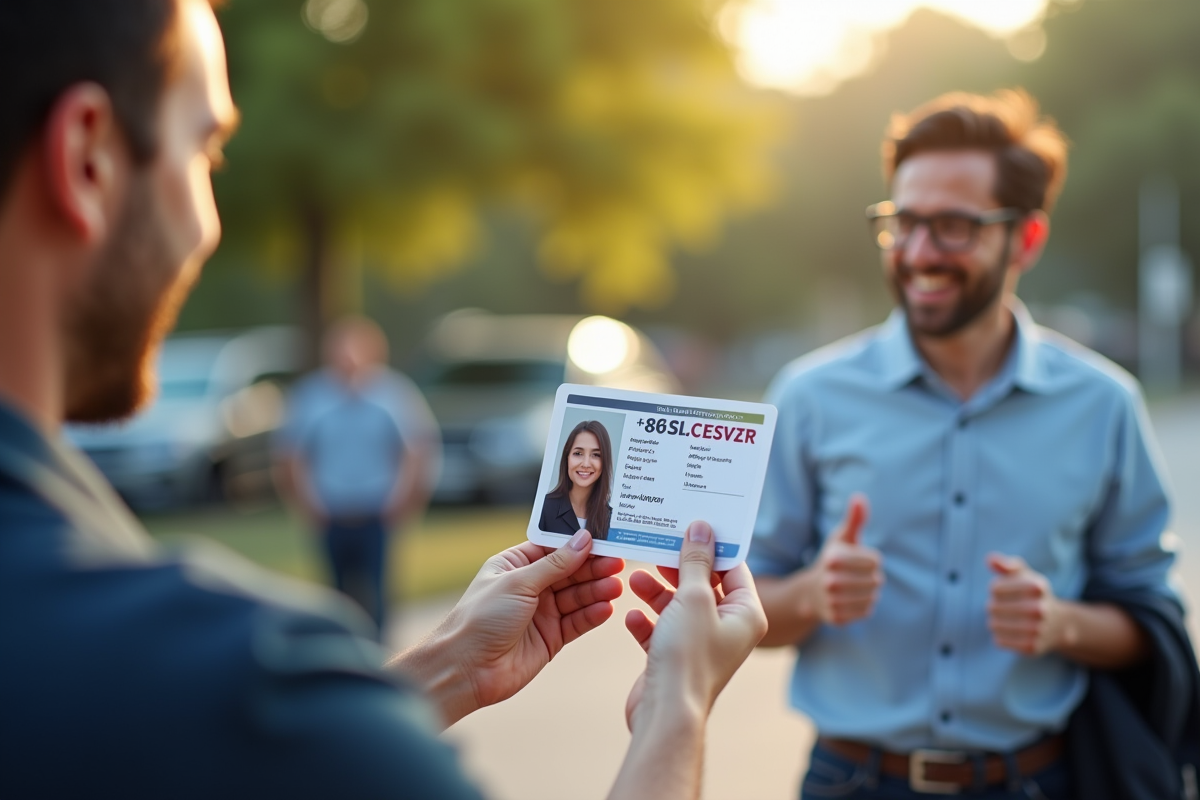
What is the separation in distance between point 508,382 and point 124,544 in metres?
15.1

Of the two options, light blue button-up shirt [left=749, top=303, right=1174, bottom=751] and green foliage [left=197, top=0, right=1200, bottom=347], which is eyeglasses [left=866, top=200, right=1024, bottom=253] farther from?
green foliage [left=197, top=0, right=1200, bottom=347]

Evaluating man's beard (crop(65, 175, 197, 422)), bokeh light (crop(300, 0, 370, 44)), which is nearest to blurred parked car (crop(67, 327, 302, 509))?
bokeh light (crop(300, 0, 370, 44))

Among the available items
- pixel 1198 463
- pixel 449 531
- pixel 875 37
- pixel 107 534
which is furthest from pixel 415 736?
pixel 875 37

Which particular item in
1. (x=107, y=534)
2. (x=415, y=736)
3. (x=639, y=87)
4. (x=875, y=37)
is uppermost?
(x=875, y=37)

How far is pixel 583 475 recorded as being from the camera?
2.29m

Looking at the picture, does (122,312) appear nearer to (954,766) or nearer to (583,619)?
(583,619)

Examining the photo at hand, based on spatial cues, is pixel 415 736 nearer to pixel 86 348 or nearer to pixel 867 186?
pixel 86 348

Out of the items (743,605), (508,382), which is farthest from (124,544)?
(508,382)

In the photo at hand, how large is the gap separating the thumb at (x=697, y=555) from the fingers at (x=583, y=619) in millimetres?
230

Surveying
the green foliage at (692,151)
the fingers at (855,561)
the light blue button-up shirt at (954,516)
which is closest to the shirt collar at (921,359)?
the light blue button-up shirt at (954,516)

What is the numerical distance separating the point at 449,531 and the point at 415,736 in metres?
13.1

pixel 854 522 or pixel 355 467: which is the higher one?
pixel 854 522

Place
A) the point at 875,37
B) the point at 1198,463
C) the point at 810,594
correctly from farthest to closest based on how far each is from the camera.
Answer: the point at 875,37, the point at 1198,463, the point at 810,594

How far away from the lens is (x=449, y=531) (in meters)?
14.0
